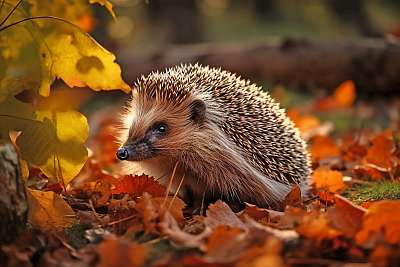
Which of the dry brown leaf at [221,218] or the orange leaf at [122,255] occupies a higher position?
the dry brown leaf at [221,218]

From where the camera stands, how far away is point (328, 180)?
459 cm

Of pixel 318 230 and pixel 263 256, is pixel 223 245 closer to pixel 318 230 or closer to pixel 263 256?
pixel 263 256

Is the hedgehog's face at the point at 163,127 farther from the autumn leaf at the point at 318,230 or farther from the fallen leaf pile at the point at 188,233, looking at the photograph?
the autumn leaf at the point at 318,230

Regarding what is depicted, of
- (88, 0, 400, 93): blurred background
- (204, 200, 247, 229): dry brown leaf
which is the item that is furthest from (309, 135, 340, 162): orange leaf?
(204, 200, 247, 229): dry brown leaf

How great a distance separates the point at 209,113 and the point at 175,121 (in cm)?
22

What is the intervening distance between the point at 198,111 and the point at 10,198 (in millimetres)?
1581

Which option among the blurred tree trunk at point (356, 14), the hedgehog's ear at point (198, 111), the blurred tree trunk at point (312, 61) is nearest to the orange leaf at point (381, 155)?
the hedgehog's ear at point (198, 111)

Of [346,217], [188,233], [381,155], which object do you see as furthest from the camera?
[381,155]

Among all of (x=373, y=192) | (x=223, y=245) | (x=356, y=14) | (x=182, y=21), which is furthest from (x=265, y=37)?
(x=223, y=245)

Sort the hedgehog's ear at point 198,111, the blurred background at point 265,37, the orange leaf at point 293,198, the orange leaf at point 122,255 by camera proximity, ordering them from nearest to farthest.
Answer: the orange leaf at point 122,255 → the orange leaf at point 293,198 → the hedgehog's ear at point 198,111 → the blurred background at point 265,37

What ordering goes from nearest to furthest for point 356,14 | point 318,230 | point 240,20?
1. point 318,230
2. point 356,14
3. point 240,20

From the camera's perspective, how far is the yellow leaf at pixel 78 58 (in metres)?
3.66

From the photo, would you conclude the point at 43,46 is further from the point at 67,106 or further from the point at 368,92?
the point at 368,92

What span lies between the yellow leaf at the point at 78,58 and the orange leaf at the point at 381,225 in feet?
5.67
